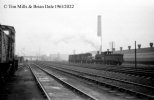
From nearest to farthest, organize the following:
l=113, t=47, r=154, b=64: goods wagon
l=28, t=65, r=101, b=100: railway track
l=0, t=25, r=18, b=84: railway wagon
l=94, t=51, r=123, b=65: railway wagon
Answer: l=28, t=65, r=101, b=100: railway track
l=0, t=25, r=18, b=84: railway wagon
l=94, t=51, r=123, b=65: railway wagon
l=113, t=47, r=154, b=64: goods wagon

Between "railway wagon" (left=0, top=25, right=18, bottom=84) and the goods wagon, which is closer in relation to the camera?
"railway wagon" (left=0, top=25, right=18, bottom=84)

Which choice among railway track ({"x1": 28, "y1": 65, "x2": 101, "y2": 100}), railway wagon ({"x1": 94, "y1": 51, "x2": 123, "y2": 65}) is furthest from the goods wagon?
railway track ({"x1": 28, "y1": 65, "x2": 101, "y2": 100})

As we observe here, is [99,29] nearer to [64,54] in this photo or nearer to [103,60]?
[103,60]

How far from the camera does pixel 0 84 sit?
11.9m

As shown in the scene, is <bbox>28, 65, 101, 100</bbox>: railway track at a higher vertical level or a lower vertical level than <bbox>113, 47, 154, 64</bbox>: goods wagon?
lower

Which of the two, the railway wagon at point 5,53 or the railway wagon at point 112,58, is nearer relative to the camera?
the railway wagon at point 5,53

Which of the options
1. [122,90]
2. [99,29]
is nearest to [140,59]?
[99,29]

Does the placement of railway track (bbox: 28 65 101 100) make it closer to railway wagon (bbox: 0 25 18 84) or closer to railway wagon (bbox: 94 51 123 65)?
railway wagon (bbox: 0 25 18 84)

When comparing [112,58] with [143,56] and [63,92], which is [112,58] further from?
[63,92]

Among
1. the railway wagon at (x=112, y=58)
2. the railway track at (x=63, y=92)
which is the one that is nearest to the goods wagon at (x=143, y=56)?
the railway wagon at (x=112, y=58)

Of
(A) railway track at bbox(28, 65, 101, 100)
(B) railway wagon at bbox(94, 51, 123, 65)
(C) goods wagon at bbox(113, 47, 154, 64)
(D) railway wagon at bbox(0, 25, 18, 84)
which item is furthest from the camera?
(C) goods wagon at bbox(113, 47, 154, 64)

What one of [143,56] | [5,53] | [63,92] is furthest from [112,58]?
[63,92]

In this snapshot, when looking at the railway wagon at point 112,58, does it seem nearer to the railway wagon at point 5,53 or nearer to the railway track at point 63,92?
the railway wagon at point 5,53

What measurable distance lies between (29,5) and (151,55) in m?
33.1
